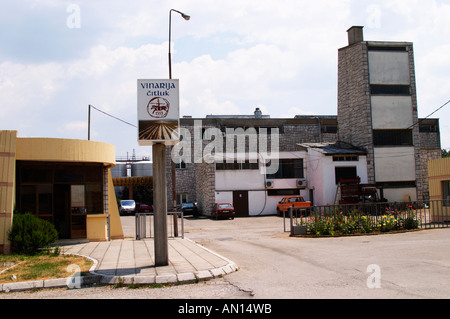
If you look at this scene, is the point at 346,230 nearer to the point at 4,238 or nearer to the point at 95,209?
the point at 95,209

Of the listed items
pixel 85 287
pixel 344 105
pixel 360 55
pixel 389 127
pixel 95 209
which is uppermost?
pixel 360 55

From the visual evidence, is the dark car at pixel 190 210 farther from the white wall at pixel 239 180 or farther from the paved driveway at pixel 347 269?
the paved driveway at pixel 347 269

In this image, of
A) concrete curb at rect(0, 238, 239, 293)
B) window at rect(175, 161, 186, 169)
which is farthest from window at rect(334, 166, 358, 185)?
concrete curb at rect(0, 238, 239, 293)

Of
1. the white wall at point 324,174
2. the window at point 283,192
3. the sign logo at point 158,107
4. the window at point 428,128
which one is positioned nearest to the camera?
the sign logo at point 158,107

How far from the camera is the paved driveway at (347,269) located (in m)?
7.13

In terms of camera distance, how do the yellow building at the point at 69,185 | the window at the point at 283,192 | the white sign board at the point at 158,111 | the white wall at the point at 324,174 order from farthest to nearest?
1. the window at the point at 283,192
2. the white wall at the point at 324,174
3. the yellow building at the point at 69,185
4. the white sign board at the point at 158,111

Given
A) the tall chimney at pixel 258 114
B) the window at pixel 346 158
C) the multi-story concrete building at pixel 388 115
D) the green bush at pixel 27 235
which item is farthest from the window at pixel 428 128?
the green bush at pixel 27 235

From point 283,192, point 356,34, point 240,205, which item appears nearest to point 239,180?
point 240,205

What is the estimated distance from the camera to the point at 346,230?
17.8 meters

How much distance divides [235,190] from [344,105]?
47.2 feet

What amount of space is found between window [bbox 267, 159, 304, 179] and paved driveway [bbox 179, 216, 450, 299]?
24.8 meters

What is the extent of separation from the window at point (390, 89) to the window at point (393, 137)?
3608 millimetres

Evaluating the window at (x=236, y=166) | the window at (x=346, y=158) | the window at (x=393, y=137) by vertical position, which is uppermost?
the window at (x=393, y=137)
